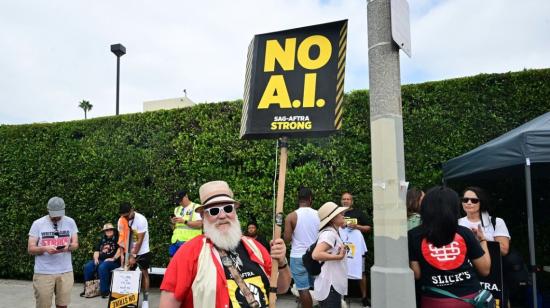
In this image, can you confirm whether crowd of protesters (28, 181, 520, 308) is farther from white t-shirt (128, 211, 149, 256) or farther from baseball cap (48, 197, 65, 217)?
white t-shirt (128, 211, 149, 256)

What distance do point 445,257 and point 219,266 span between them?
1.57 meters

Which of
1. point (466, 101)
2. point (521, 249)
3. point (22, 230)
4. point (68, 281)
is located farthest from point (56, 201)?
point (521, 249)

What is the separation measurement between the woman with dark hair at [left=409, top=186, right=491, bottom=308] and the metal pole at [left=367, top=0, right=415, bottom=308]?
239 mm

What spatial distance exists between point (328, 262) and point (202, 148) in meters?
4.50

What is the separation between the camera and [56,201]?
554cm

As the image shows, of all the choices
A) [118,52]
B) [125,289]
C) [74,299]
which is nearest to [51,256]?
[125,289]

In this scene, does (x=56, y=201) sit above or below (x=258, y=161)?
below

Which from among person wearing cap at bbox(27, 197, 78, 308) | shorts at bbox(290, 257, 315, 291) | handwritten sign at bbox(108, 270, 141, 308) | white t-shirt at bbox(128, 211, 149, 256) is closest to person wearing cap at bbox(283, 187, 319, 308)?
shorts at bbox(290, 257, 315, 291)

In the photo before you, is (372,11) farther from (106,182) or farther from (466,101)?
(106,182)

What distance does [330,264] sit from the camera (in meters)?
4.64

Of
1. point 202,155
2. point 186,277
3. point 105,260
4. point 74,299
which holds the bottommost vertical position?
point 74,299

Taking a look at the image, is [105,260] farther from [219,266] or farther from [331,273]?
[219,266]

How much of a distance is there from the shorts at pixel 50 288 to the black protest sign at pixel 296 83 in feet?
12.4

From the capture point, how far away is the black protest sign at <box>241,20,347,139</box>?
314 centimetres
